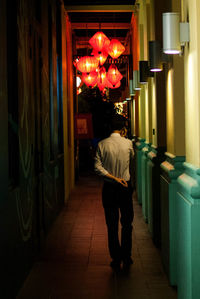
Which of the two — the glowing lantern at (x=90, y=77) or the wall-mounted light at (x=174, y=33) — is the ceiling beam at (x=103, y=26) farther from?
the wall-mounted light at (x=174, y=33)

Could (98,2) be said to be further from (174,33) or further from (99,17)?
(174,33)

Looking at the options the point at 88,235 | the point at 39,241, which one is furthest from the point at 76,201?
the point at 39,241

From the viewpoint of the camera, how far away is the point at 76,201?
40.1ft

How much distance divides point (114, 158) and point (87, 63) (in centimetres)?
831

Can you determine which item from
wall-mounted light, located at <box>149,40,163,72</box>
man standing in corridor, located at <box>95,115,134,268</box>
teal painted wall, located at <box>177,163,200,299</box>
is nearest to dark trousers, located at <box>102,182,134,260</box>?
man standing in corridor, located at <box>95,115,134,268</box>

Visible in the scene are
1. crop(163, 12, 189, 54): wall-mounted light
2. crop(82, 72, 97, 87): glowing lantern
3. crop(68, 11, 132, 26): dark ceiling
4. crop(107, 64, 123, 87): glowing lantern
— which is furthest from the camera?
crop(107, 64, 123, 87): glowing lantern

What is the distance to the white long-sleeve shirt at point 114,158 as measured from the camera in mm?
6102

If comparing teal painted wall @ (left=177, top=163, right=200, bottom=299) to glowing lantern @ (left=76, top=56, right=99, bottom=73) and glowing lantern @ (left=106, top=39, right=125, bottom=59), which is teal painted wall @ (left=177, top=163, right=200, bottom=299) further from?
glowing lantern @ (left=76, top=56, right=99, bottom=73)

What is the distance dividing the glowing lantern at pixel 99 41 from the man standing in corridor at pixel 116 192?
7.40 meters

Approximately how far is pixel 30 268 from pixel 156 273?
1754 mm

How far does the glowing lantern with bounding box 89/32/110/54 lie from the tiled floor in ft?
19.9

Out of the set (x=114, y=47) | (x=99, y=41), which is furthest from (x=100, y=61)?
(x=99, y=41)

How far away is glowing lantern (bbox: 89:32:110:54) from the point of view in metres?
12.9

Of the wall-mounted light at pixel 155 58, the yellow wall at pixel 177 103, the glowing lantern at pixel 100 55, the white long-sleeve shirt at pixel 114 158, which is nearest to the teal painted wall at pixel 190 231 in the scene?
the yellow wall at pixel 177 103
